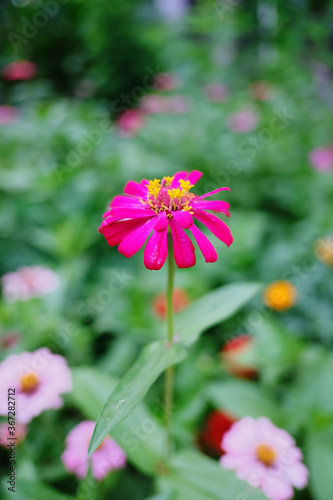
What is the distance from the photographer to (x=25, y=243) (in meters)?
1.53

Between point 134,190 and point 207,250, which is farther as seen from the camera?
point 134,190

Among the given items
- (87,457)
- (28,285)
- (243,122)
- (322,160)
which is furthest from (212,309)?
(243,122)

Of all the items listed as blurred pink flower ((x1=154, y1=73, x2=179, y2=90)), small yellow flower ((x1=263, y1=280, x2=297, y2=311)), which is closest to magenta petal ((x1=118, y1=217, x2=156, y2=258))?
small yellow flower ((x1=263, y1=280, x2=297, y2=311))

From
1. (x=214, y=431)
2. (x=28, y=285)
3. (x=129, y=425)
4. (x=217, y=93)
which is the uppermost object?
(x=217, y=93)

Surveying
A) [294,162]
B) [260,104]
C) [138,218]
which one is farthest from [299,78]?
[138,218]

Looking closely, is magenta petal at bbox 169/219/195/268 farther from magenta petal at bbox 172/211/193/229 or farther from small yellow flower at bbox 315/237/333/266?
small yellow flower at bbox 315/237/333/266

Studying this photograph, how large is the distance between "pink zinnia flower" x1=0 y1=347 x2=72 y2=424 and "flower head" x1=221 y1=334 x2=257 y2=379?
47 centimetres

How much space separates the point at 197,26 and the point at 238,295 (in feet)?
11.2

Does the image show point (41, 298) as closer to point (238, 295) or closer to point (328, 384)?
point (238, 295)

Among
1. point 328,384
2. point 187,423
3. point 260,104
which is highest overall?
point 260,104

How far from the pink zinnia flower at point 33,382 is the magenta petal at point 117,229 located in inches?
14.2

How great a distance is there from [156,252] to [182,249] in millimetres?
34

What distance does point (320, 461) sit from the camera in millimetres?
764

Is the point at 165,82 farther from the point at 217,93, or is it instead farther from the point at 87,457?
the point at 87,457
